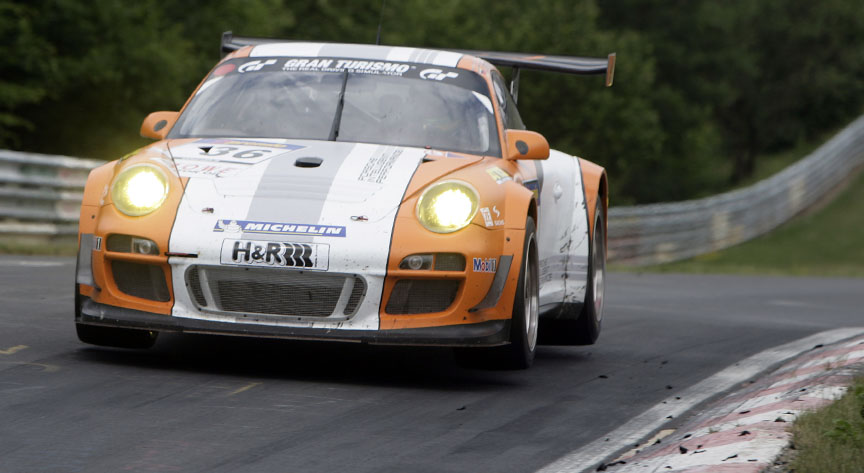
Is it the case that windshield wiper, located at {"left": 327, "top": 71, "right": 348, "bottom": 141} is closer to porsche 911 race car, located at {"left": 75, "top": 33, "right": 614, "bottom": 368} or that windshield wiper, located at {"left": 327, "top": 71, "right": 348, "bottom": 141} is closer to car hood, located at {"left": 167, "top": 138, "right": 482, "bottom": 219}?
porsche 911 race car, located at {"left": 75, "top": 33, "right": 614, "bottom": 368}

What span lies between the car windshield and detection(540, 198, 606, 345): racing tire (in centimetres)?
123

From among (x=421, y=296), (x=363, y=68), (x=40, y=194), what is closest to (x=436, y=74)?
(x=363, y=68)

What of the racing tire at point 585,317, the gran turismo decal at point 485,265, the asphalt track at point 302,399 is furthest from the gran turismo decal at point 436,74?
the gran turismo decal at point 485,265

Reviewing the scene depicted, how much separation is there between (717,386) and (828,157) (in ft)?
134

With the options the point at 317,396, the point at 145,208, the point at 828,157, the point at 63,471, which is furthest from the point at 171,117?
the point at 828,157

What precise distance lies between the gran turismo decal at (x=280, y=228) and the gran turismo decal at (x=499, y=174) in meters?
0.85

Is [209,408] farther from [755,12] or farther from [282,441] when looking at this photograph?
[755,12]

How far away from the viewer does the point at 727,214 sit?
3681 centimetres

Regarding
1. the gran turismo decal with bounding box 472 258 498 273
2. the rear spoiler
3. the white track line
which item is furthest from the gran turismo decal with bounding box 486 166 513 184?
the rear spoiler

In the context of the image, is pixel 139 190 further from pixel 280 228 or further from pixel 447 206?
pixel 447 206

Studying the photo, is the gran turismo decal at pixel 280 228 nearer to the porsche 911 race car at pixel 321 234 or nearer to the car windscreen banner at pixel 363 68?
the porsche 911 race car at pixel 321 234

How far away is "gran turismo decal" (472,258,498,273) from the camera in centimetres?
591

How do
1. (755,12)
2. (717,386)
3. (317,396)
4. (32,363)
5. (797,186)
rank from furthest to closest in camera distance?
(755,12) < (797,186) < (717,386) < (32,363) < (317,396)

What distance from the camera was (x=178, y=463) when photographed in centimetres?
429
